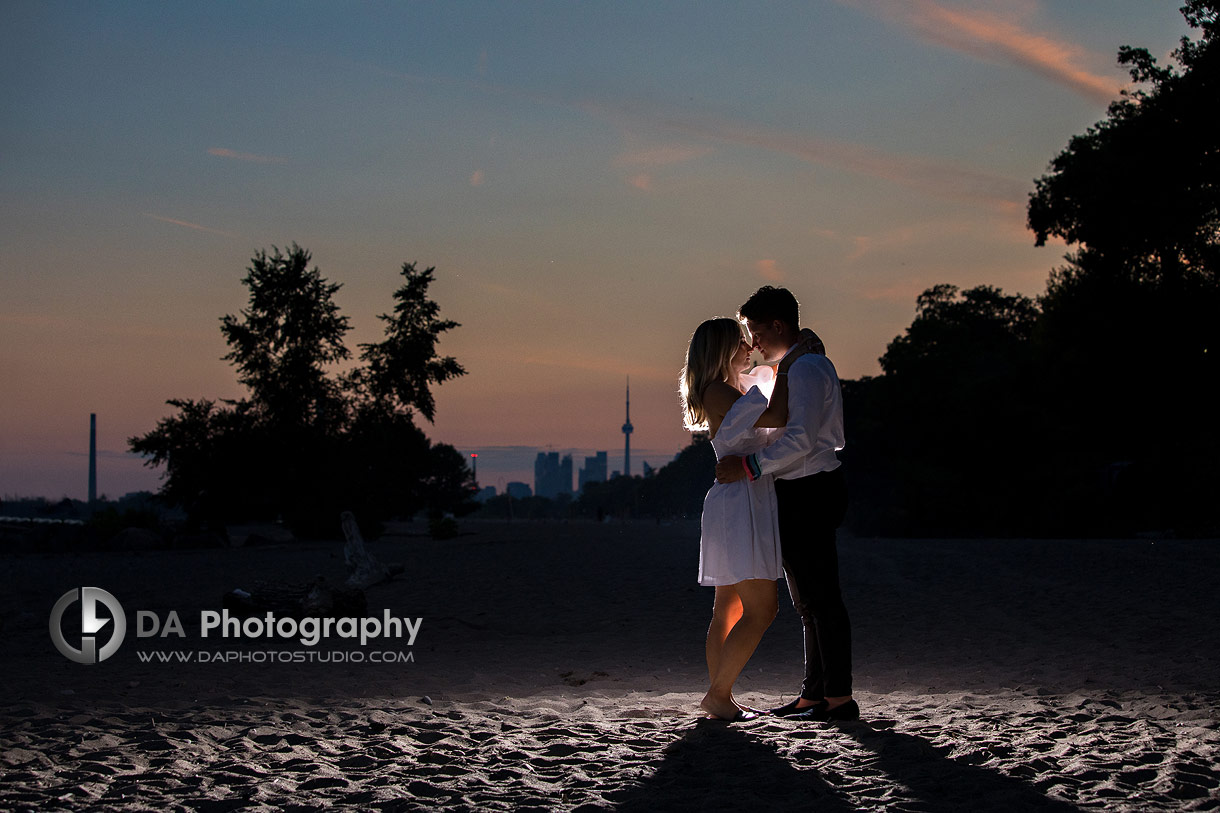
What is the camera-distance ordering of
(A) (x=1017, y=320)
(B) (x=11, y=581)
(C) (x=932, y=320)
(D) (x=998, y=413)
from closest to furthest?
1. (B) (x=11, y=581)
2. (D) (x=998, y=413)
3. (C) (x=932, y=320)
4. (A) (x=1017, y=320)

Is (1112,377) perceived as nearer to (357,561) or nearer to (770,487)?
(357,561)

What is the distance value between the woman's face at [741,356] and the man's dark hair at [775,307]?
16 centimetres

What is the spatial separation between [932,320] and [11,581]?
168 ft

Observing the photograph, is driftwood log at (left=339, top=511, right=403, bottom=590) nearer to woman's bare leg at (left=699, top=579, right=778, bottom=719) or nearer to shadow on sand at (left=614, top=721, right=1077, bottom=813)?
woman's bare leg at (left=699, top=579, right=778, bottom=719)

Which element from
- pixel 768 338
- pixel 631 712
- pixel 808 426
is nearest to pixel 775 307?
pixel 768 338

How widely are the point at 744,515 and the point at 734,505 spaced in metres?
0.08

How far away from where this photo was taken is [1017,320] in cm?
7825

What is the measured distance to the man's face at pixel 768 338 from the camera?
562 cm

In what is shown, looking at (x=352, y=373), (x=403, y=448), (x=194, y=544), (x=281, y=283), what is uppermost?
(x=281, y=283)

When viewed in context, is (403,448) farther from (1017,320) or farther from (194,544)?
(1017,320)

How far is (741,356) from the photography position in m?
5.71

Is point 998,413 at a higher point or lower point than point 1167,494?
higher

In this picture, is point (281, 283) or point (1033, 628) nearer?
point (1033, 628)

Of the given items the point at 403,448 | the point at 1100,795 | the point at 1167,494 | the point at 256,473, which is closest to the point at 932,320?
the point at 1167,494
